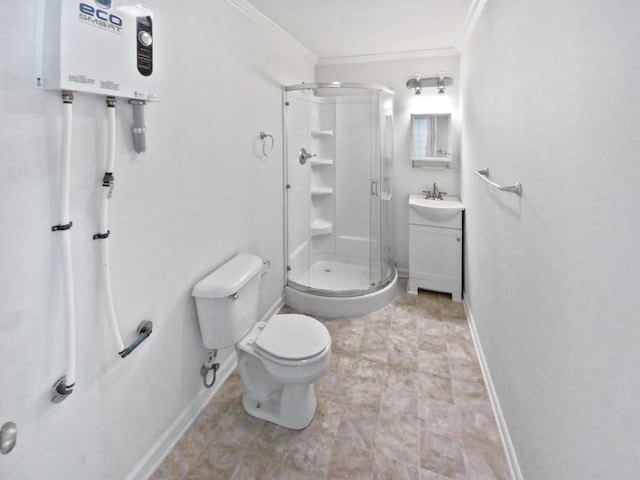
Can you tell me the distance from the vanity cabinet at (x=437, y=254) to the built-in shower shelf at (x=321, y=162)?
93 cm

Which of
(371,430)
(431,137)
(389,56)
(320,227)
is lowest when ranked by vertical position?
(371,430)

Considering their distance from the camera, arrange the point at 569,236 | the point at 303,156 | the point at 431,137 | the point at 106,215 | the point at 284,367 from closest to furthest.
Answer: the point at 569,236
the point at 106,215
the point at 284,367
the point at 303,156
the point at 431,137

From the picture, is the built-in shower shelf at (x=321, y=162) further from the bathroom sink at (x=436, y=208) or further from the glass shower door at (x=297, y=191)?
the bathroom sink at (x=436, y=208)

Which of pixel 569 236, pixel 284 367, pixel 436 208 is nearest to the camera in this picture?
pixel 569 236

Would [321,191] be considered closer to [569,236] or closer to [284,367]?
[284,367]

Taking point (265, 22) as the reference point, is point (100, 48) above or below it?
below

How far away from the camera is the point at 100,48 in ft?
3.52

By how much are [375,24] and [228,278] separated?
218 centimetres

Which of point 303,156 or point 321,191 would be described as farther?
point 321,191

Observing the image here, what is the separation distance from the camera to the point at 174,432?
1691mm

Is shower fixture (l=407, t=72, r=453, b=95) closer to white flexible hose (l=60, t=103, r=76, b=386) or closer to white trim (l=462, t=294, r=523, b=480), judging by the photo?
white trim (l=462, t=294, r=523, b=480)

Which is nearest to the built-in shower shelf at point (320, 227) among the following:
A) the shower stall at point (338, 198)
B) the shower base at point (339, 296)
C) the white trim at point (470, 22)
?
the shower stall at point (338, 198)

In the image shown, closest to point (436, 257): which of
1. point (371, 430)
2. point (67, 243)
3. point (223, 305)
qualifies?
point (371, 430)

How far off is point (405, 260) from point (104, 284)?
3.07m
